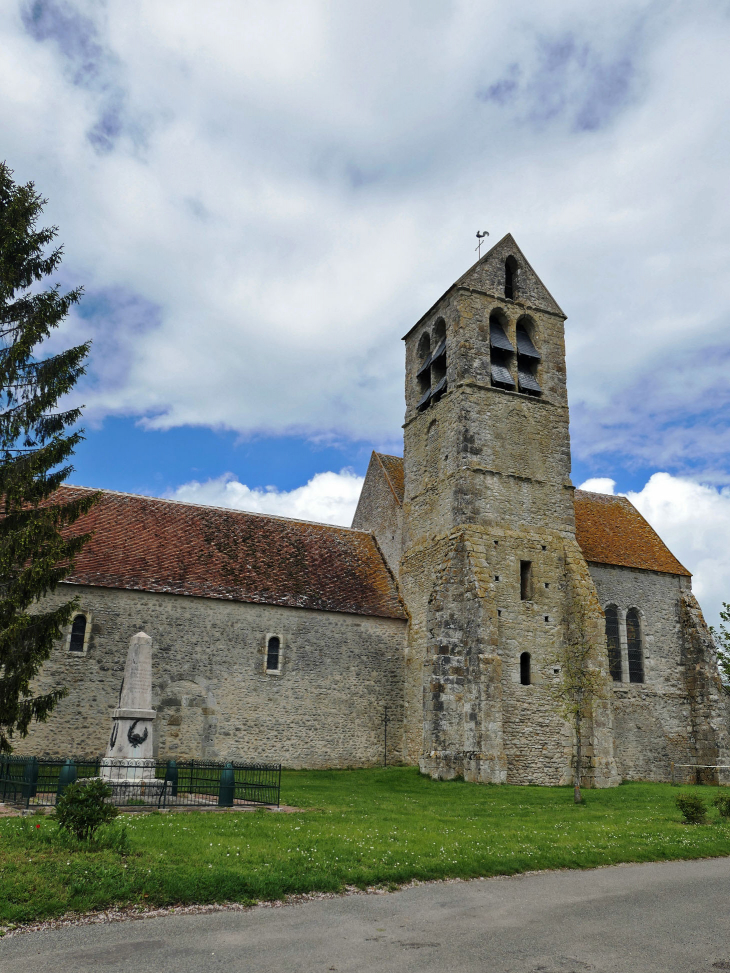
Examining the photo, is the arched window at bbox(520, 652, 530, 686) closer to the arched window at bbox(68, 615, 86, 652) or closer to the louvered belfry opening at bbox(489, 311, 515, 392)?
the louvered belfry opening at bbox(489, 311, 515, 392)

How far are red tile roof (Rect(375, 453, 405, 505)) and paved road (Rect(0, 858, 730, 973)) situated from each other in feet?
64.5

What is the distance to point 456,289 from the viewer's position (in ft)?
83.0

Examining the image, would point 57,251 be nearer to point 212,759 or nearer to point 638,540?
point 212,759

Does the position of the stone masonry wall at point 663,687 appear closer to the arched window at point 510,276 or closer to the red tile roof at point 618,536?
the red tile roof at point 618,536

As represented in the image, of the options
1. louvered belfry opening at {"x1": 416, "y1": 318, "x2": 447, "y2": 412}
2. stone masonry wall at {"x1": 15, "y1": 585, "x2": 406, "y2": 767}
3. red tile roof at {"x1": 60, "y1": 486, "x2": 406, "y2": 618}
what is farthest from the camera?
louvered belfry opening at {"x1": 416, "y1": 318, "x2": 447, "y2": 412}

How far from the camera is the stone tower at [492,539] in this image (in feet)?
66.9

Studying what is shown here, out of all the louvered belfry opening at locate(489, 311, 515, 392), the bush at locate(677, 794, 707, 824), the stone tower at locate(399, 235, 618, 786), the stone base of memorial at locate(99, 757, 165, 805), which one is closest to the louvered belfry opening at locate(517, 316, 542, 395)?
the stone tower at locate(399, 235, 618, 786)

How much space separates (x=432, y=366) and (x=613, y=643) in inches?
480

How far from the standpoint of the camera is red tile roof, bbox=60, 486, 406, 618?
21.9 m

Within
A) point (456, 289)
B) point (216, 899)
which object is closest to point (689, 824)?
point (216, 899)

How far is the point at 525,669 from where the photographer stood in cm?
2156

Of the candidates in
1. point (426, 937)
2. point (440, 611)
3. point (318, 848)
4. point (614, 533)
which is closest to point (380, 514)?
point (440, 611)

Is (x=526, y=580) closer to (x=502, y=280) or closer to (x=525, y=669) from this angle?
(x=525, y=669)

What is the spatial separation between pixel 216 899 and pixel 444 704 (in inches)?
545
